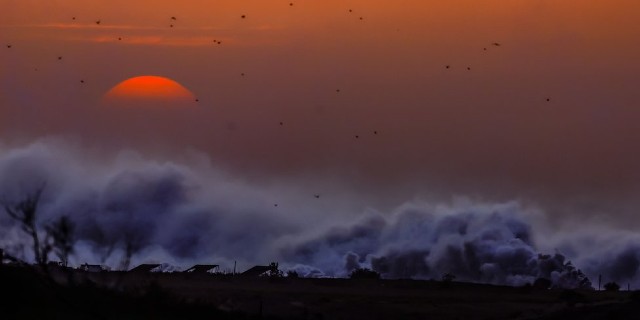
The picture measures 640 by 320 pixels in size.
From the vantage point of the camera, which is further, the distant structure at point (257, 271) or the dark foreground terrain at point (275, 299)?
the distant structure at point (257, 271)

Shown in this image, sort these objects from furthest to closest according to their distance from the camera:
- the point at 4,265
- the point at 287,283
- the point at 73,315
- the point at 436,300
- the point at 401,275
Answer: the point at 401,275, the point at 287,283, the point at 436,300, the point at 4,265, the point at 73,315

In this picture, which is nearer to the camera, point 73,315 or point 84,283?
point 73,315

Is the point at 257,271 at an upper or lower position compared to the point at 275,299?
upper

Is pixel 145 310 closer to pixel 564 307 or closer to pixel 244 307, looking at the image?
pixel 244 307

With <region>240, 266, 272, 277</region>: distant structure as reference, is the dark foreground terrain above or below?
below

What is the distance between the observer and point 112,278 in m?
66.1

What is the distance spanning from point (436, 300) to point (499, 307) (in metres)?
4.33

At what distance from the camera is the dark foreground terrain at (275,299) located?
47.7m

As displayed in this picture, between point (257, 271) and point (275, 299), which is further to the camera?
point (257, 271)

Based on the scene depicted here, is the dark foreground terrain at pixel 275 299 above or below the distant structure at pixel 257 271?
below

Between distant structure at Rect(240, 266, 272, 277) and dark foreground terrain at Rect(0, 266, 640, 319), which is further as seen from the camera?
distant structure at Rect(240, 266, 272, 277)

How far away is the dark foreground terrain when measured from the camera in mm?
47656

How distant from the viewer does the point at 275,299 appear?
64.8 meters

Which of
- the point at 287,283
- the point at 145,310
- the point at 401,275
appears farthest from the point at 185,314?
the point at 401,275
